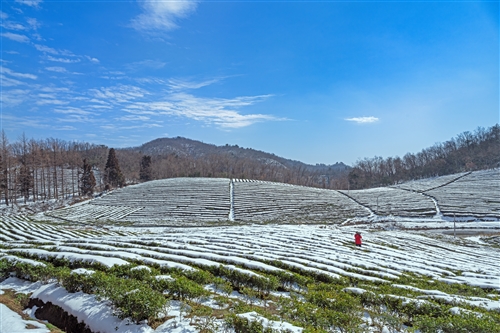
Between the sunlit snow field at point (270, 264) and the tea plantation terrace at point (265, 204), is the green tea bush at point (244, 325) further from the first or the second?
the tea plantation terrace at point (265, 204)

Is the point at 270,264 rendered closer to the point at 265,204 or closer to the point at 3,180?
the point at 265,204

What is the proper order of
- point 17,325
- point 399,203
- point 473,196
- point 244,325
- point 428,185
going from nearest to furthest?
point 244,325 → point 17,325 → point 399,203 → point 473,196 → point 428,185

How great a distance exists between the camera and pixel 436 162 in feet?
358

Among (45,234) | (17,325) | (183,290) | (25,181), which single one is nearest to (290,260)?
(183,290)

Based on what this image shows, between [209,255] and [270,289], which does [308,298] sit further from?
[209,255]

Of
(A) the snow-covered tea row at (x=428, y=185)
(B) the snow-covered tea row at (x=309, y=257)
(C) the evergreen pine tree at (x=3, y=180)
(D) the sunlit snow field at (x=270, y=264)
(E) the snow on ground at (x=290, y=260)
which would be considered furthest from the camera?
(A) the snow-covered tea row at (x=428, y=185)

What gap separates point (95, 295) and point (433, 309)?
29.1 ft

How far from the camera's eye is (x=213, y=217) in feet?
153

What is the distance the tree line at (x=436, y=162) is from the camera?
106 metres

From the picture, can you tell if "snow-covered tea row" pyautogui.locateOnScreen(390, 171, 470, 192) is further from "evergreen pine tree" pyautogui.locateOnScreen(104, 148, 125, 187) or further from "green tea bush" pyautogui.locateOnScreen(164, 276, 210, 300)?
"evergreen pine tree" pyautogui.locateOnScreen(104, 148, 125, 187)

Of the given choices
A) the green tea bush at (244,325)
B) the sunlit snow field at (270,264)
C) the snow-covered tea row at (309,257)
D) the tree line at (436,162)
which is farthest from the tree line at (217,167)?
the green tea bush at (244,325)

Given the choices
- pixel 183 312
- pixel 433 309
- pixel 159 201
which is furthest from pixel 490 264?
pixel 159 201

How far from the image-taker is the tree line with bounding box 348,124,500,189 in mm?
105500

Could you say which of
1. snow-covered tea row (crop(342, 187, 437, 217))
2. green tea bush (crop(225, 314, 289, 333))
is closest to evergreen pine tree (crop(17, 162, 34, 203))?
snow-covered tea row (crop(342, 187, 437, 217))
